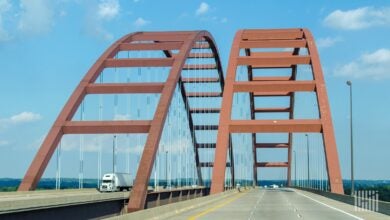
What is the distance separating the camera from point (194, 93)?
71312 mm

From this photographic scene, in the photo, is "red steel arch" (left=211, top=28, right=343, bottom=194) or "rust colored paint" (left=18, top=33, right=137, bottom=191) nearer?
"rust colored paint" (left=18, top=33, right=137, bottom=191)

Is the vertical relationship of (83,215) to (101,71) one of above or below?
below

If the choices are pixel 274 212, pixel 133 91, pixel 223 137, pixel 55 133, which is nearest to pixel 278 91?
pixel 223 137

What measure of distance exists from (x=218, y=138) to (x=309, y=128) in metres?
7.82

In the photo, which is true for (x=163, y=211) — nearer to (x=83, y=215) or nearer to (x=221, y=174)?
(x=83, y=215)

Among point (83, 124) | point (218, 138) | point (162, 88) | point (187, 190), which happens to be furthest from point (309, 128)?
point (83, 124)

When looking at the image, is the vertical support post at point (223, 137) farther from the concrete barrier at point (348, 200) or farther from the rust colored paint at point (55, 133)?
the rust colored paint at point (55, 133)

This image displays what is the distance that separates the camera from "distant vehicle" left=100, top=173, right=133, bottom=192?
182ft

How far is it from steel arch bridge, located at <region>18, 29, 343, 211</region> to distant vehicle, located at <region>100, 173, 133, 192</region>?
8.57 meters

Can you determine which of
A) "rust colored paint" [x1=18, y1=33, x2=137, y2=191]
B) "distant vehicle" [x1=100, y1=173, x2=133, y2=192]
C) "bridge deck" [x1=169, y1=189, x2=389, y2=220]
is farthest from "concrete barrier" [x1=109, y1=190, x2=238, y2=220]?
"distant vehicle" [x1=100, y1=173, x2=133, y2=192]

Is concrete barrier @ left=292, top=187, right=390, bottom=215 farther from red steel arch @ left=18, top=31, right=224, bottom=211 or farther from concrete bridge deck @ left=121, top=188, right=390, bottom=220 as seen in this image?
red steel arch @ left=18, top=31, right=224, bottom=211

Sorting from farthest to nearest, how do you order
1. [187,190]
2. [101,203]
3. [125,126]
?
[187,190] → [125,126] → [101,203]

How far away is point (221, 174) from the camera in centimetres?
5572

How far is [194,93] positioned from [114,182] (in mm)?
17888
